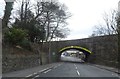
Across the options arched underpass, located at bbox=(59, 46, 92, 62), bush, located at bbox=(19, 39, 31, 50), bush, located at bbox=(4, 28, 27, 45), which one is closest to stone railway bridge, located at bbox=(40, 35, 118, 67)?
arched underpass, located at bbox=(59, 46, 92, 62)

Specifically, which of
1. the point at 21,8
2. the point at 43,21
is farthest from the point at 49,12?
the point at 21,8

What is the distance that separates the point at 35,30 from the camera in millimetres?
44688

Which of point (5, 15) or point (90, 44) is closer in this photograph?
point (5, 15)

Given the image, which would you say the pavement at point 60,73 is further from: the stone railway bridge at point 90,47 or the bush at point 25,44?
the stone railway bridge at point 90,47

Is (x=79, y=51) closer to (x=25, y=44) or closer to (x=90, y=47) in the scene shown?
(x=90, y=47)

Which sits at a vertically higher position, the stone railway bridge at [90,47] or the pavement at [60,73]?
the stone railway bridge at [90,47]

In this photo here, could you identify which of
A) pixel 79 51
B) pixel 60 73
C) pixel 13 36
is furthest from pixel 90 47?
pixel 60 73

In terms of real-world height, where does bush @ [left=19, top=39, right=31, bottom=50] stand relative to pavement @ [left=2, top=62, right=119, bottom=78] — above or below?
above

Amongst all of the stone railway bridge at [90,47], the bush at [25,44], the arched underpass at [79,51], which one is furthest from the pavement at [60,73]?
the arched underpass at [79,51]

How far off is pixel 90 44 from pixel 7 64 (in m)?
49.7

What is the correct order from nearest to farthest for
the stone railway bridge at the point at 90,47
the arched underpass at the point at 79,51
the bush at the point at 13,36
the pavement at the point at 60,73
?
the pavement at the point at 60,73, the bush at the point at 13,36, the stone railway bridge at the point at 90,47, the arched underpass at the point at 79,51

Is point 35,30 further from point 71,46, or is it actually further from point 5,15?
point 71,46

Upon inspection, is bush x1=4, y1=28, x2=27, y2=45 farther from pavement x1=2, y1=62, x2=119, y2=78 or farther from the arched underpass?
the arched underpass

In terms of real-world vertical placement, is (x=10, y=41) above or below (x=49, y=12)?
below
